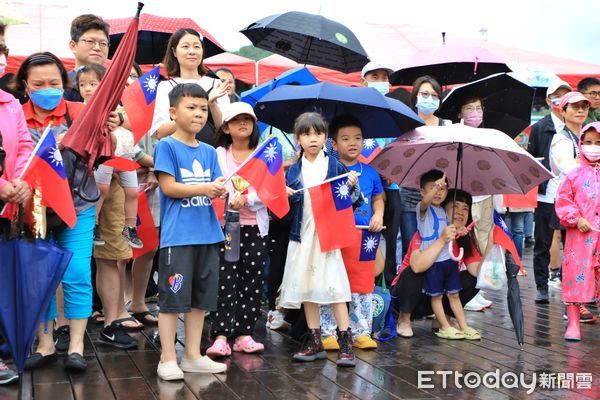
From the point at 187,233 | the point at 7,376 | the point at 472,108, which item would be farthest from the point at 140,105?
the point at 472,108

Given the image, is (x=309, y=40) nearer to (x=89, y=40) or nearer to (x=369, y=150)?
(x=369, y=150)

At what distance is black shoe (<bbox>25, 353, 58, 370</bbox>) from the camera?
4687 millimetres

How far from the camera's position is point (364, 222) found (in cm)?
575

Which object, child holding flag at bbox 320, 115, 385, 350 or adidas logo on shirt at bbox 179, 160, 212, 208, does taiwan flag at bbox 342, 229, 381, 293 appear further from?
adidas logo on shirt at bbox 179, 160, 212, 208

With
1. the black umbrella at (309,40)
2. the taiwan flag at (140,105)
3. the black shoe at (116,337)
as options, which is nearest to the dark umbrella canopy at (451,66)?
the black umbrella at (309,40)

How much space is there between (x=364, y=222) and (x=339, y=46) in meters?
2.11

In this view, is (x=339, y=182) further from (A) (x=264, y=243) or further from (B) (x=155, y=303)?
(B) (x=155, y=303)

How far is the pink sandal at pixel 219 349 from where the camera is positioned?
516 cm

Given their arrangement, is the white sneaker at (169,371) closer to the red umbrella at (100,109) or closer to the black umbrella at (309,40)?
the red umbrella at (100,109)

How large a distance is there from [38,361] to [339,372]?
1856 mm

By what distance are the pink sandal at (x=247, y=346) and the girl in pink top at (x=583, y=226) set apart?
2.62 metres

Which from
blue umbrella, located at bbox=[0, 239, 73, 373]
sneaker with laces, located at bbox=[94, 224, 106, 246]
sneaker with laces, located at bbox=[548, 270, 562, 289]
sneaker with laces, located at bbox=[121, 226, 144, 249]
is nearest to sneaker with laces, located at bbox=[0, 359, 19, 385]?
blue umbrella, located at bbox=[0, 239, 73, 373]

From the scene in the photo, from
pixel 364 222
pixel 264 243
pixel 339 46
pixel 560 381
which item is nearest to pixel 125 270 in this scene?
pixel 264 243

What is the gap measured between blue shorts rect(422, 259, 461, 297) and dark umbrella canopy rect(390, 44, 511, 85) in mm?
2441
